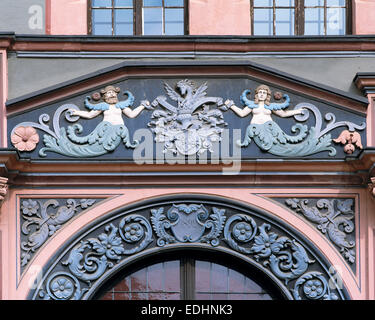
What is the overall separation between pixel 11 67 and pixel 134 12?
5.95 feet

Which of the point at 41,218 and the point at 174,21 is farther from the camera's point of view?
the point at 174,21

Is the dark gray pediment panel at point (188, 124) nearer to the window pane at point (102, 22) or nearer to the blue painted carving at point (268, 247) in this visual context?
the blue painted carving at point (268, 247)

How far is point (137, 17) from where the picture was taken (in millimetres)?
20234

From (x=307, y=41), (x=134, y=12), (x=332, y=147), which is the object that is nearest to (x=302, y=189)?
(x=332, y=147)

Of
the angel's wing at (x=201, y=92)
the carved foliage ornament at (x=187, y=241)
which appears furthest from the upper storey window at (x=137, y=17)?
the carved foliage ornament at (x=187, y=241)

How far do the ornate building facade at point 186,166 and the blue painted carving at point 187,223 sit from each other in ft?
0.06

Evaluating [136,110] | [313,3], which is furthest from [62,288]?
[313,3]

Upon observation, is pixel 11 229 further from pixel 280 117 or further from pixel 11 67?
pixel 280 117

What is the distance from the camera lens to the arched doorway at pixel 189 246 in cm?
1886

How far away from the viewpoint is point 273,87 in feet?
64.1

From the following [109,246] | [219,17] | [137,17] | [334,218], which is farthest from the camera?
[137,17]

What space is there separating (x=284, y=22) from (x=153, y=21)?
5.58 ft

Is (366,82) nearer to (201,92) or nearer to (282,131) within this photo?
(282,131)

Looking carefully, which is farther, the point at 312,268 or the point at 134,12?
the point at 134,12
